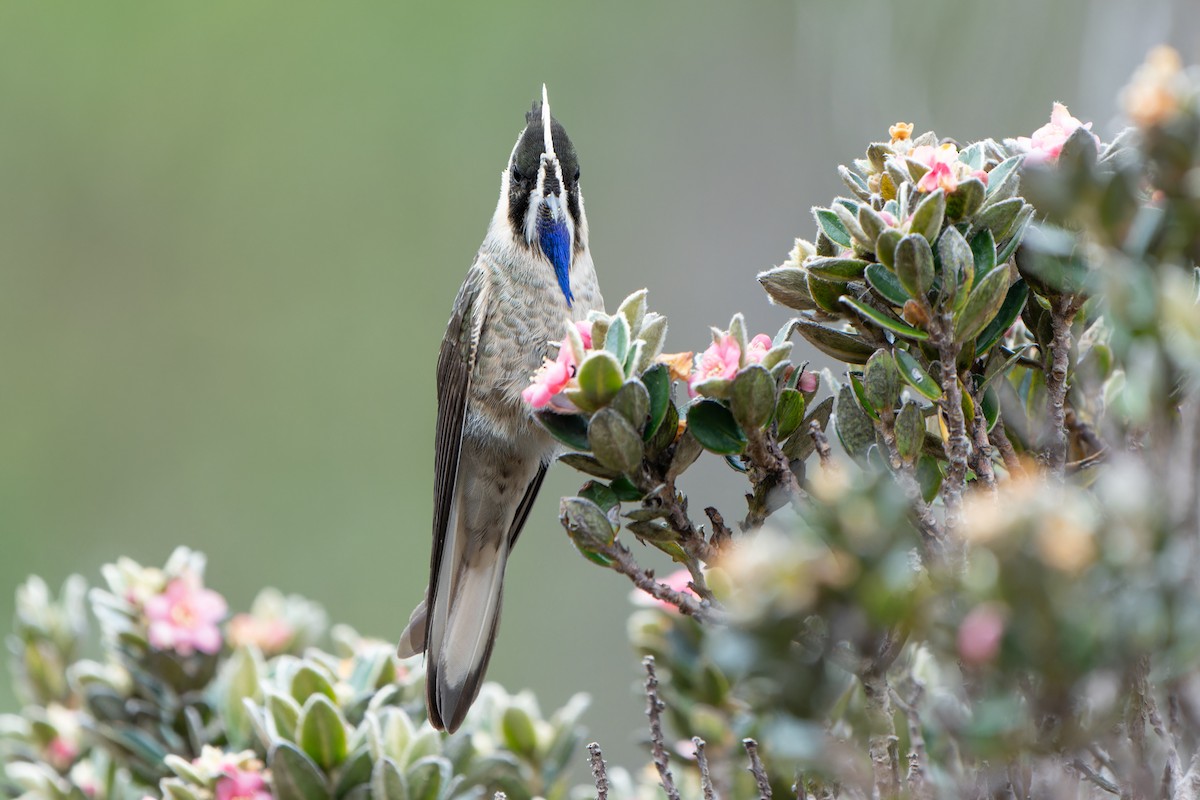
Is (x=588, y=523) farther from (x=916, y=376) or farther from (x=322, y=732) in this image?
(x=322, y=732)

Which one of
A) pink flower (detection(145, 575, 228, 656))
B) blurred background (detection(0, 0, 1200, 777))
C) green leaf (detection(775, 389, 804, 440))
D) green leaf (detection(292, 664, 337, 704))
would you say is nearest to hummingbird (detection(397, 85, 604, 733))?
pink flower (detection(145, 575, 228, 656))

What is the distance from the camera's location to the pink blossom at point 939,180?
1.24m

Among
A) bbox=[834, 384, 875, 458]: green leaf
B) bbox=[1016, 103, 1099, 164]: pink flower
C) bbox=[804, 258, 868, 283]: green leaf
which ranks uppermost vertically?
bbox=[1016, 103, 1099, 164]: pink flower

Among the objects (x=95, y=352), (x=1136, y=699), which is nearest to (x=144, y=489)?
(x=95, y=352)

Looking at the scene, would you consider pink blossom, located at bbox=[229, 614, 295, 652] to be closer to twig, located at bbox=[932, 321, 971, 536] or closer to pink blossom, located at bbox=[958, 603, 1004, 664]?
twig, located at bbox=[932, 321, 971, 536]

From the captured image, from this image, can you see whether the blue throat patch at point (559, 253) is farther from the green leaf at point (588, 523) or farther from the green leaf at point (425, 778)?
the green leaf at point (588, 523)

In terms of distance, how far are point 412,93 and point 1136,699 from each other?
6.84 m

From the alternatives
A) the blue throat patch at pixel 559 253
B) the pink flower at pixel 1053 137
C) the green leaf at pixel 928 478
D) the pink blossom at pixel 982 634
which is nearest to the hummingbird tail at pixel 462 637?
the blue throat patch at pixel 559 253

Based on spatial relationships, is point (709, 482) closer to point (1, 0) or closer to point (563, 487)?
point (563, 487)

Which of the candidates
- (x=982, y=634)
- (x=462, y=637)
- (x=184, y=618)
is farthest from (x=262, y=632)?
(x=982, y=634)

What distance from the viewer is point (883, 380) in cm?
125

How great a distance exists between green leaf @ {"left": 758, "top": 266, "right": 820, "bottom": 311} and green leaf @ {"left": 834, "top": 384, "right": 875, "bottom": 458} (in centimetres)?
12

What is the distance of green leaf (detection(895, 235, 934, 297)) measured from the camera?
1162mm

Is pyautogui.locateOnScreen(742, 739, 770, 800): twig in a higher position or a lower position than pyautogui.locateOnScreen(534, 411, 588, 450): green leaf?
lower
